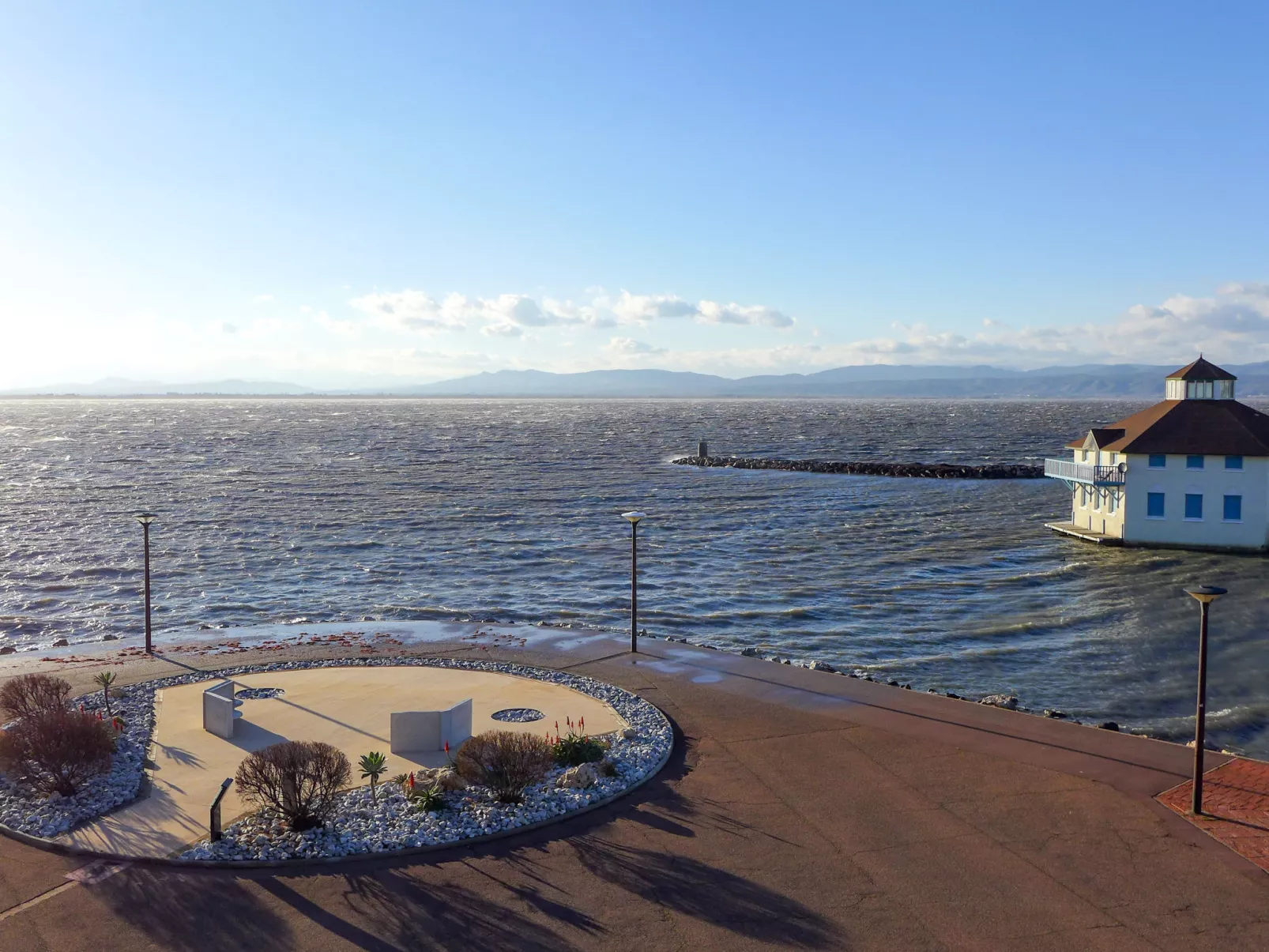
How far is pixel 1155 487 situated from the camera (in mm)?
45438

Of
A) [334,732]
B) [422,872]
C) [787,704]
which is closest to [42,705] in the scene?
[334,732]

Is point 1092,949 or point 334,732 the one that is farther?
point 334,732

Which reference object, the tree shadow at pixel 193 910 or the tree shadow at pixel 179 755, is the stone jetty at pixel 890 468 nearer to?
the tree shadow at pixel 179 755

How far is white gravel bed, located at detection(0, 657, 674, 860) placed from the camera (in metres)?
13.1

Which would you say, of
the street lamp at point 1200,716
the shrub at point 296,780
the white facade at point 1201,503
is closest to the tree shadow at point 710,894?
the shrub at point 296,780

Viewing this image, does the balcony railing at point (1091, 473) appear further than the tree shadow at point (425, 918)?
Yes

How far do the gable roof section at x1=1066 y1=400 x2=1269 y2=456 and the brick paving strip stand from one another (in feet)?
102

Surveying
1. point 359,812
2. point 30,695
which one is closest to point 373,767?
point 359,812

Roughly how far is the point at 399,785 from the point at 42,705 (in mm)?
6837

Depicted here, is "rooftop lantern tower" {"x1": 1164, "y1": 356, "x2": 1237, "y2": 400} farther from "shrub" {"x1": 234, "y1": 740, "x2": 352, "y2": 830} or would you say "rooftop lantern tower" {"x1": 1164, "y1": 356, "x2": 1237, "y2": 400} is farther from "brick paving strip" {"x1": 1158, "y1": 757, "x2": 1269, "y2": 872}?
"shrub" {"x1": 234, "y1": 740, "x2": 352, "y2": 830}

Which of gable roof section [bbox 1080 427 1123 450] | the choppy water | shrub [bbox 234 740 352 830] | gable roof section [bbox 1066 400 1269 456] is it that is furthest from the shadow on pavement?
gable roof section [bbox 1080 427 1123 450]

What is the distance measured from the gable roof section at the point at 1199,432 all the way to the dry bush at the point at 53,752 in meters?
42.8

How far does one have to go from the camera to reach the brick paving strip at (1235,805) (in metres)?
13.4

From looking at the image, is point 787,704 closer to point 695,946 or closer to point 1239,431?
point 695,946
